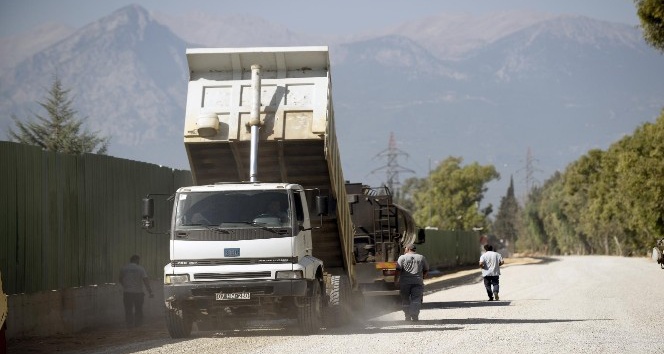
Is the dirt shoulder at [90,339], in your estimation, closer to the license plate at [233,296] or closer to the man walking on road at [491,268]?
the license plate at [233,296]

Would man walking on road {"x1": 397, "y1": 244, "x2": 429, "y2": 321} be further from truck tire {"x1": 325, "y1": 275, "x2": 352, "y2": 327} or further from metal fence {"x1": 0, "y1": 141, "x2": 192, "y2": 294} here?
metal fence {"x1": 0, "y1": 141, "x2": 192, "y2": 294}

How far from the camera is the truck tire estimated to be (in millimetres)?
20328

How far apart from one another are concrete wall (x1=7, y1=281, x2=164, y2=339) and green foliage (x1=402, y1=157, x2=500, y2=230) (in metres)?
92.7

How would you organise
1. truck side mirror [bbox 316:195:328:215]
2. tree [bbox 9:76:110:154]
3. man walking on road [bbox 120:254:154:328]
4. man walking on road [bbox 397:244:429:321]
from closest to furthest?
truck side mirror [bbox 316:195:328:215] < man walking on road [bbox 120:254:154:328] < man walking on road [bbox 397:244:429:321] < tree [bbox 9:76:110:154]

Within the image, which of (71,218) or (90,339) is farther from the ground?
(71,218)

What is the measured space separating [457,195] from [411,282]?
309 feet

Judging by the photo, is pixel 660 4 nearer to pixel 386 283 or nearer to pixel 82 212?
pixel 386 283

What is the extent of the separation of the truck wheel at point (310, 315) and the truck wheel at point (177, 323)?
1.77 meters

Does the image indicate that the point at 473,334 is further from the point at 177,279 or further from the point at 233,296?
the point at 177,279

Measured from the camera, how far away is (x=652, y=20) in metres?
27.3

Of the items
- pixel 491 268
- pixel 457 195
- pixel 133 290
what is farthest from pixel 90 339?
pixel 457 195

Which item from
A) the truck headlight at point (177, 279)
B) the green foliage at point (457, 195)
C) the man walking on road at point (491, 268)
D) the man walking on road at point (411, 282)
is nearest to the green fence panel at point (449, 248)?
the man walking on road at point (491, 268)

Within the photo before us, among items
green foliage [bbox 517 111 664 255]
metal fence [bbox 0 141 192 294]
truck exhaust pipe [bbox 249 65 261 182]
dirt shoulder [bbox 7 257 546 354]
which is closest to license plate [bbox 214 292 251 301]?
dirt shoulder [bbox 7 257 546 354]

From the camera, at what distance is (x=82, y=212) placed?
2125cm
